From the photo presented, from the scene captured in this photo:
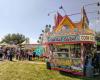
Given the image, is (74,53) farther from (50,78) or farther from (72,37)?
(50,78)

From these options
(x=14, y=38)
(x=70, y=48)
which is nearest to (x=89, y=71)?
(x=70, y=48)

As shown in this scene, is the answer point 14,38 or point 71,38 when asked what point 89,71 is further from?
point 14,38

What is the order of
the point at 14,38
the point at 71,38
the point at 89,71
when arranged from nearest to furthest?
the point at 89,71 < the point at 71,38 < the point at 14,38

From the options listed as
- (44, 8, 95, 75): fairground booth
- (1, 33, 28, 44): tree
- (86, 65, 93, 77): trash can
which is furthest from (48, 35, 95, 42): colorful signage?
(1, 33, 28, 44): tree

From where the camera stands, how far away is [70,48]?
952 inches

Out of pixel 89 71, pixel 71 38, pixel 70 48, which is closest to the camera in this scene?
pixel 89 71

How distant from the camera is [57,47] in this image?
2556 centimetres

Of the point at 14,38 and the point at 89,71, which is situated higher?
the point at 14,38

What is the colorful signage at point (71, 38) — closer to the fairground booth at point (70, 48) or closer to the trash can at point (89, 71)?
the fairground booth at point (70, 48)

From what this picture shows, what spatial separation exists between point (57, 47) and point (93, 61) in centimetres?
395

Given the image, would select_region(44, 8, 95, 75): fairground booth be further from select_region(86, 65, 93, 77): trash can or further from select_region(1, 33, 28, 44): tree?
select_region(1, 33, 28, 44): tree

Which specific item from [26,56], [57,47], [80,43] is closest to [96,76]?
[80,43]

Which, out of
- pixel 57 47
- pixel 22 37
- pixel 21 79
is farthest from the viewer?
pixel 22 37

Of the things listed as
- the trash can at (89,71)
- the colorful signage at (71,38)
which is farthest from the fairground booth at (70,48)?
the trash can at (89,71)
